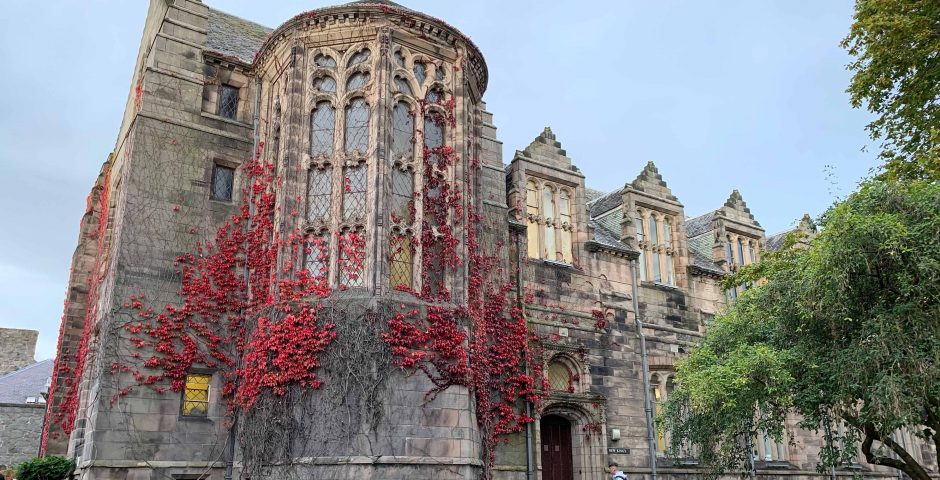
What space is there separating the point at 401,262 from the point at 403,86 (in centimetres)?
430

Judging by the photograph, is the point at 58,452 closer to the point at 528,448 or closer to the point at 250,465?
the point at 250,465

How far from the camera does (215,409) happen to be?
16.8 metres

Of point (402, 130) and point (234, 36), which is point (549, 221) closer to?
point (402, 130)

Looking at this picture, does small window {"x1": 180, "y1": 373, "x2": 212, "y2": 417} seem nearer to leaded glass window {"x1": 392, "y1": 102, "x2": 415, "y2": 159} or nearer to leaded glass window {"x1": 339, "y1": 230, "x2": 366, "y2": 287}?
leaded glass window {"x1": 339, "y1": 230, "x2": 366, "y2": 287}

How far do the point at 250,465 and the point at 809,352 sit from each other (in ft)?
36.4

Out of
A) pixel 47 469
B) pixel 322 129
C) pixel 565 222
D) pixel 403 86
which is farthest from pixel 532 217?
pixel 47 469

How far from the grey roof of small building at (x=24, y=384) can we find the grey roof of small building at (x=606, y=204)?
2531 centimetres

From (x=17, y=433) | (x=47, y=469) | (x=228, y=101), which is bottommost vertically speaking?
(x=47, y=469)

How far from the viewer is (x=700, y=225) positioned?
30984 mm

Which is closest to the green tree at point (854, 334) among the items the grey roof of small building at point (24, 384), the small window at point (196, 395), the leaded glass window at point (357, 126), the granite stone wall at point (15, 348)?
the leaded glass window at point (357, 126)

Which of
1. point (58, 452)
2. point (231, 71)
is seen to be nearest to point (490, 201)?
point (231, 71)

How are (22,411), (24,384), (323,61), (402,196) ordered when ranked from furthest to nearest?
(24,384) → (22,411) → (323,61) → (402,196)

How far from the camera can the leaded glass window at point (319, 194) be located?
16.9 metres

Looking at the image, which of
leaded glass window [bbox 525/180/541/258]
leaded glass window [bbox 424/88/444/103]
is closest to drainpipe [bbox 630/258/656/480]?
leaded glass window [bbox 525/180/541/258]
